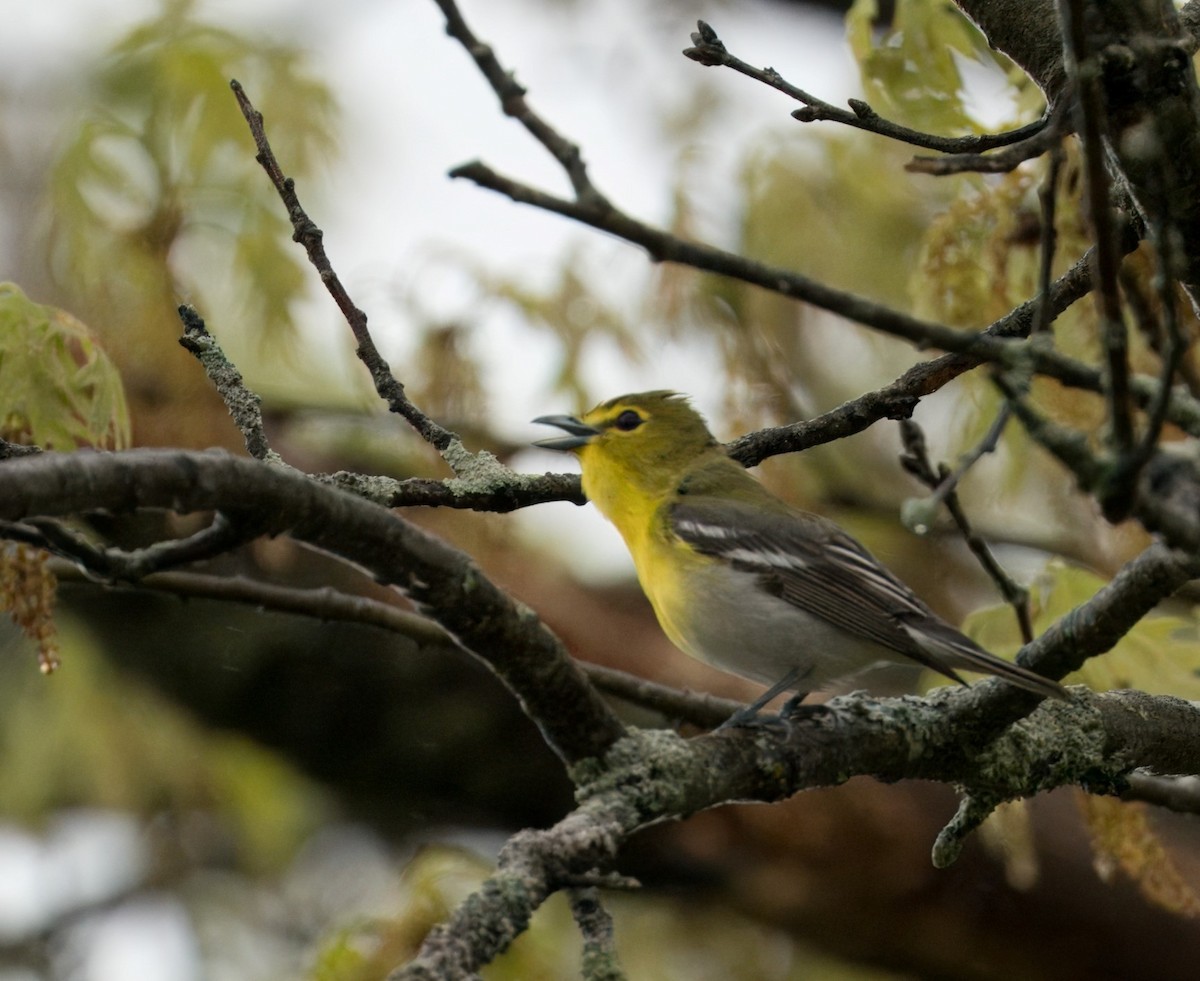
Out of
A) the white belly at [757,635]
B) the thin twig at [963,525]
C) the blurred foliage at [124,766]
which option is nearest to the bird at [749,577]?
the white belly at [757,635]

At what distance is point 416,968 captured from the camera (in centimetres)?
166

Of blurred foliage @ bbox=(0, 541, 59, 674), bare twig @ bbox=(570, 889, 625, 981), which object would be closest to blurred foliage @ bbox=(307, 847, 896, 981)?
blurred foliage @ bbox=(0, 541, 59, 674)

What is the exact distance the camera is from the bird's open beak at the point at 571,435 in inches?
174

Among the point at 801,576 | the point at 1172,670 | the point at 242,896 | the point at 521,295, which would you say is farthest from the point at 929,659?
the point at 242,896

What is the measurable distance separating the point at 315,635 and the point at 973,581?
3.22 m

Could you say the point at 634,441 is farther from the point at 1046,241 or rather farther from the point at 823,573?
the point at 1046,241

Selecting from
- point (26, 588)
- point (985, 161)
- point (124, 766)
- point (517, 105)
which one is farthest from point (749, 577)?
point (124, 766)

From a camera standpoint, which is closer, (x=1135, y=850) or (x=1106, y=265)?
(x=1106, y=265)

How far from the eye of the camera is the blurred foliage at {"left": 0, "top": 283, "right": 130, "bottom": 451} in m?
3.03

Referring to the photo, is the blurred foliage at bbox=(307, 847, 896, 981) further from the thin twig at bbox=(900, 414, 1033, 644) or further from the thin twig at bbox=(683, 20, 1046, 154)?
the thin twig at bbox=(683, 20, 1046, 154)

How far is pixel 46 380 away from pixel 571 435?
6.17 feet

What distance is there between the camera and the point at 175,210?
16.1ft

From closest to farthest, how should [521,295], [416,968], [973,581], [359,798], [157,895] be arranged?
[416,968] < [521,295] < [359,798] < [973,581] < [157,895]

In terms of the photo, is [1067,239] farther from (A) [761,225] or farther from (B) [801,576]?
(A) [761,225]
